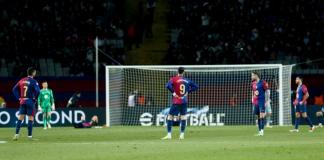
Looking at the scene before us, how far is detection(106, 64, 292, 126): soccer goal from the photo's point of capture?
37938mm

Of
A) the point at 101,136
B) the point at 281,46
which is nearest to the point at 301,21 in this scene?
the point at 281,46

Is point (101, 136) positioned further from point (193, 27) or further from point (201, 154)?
point (193, 27)

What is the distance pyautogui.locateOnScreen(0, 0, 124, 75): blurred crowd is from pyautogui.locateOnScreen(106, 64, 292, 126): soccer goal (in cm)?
374

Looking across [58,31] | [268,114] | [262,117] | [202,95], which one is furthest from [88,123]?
[262,117]

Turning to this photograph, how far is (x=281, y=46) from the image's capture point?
1732 inches

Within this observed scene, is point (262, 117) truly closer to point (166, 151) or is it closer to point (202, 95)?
point (166, 151)

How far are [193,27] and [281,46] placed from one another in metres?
4.85

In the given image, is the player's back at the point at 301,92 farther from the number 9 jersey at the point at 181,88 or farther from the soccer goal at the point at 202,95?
the number 9 jersey at the point at 181,88

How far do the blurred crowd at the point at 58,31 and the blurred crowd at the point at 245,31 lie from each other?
11.3 feet

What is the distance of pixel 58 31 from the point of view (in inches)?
1725

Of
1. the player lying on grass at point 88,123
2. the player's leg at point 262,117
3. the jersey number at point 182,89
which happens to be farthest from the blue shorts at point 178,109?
the player lying on grass at point 88,123

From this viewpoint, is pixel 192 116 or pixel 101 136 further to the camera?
pixel 192 116

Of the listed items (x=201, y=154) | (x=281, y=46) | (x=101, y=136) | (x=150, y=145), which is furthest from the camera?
(x=281, y=46)

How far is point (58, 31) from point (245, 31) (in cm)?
972
